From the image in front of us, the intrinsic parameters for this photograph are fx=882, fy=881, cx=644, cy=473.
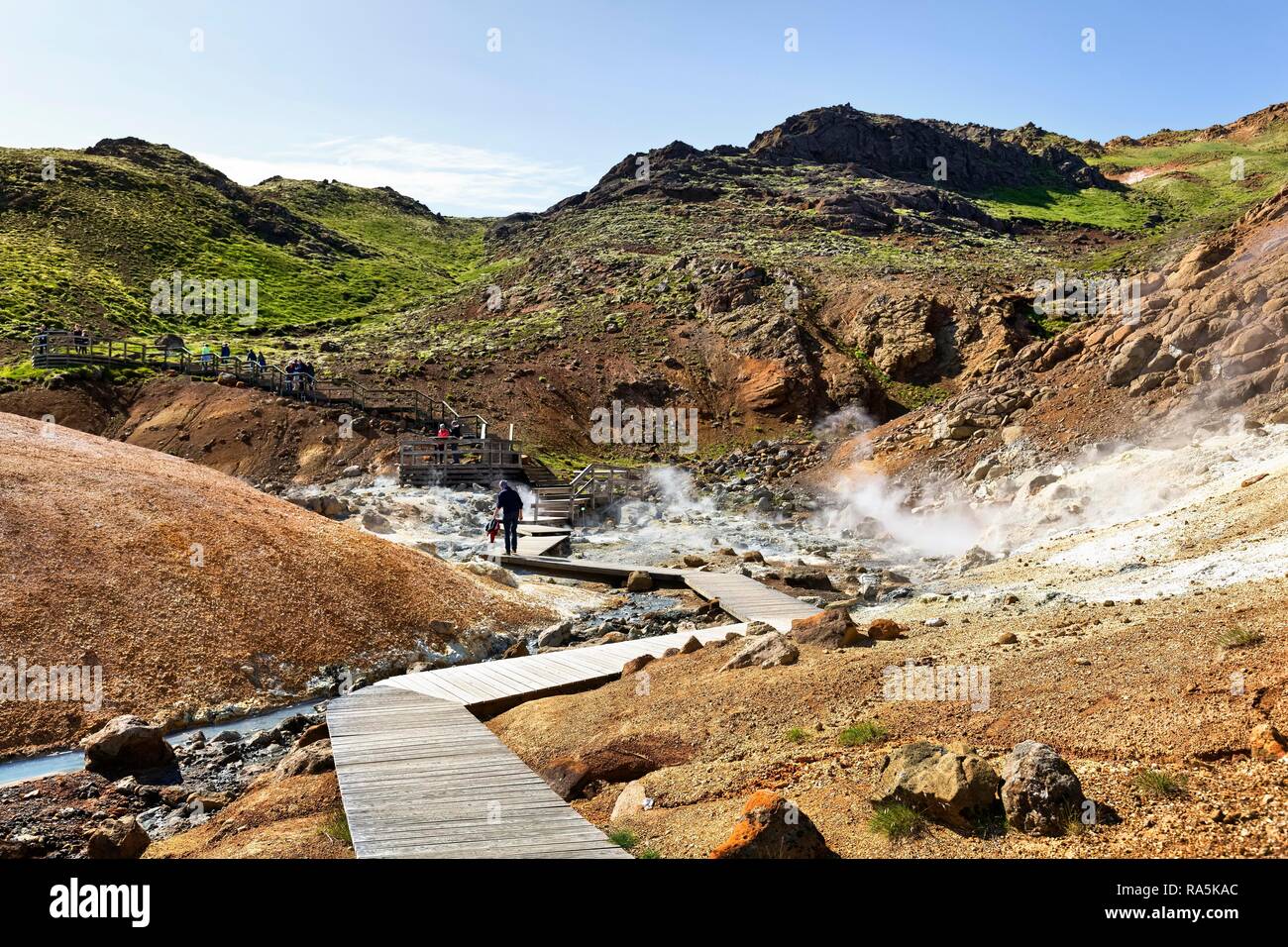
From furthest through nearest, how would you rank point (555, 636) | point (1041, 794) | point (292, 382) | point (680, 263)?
point (680, 263) < point (292, 382) < point (555, 636) < point (1041, 794)

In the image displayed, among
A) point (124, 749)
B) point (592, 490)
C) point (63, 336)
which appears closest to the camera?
point (124, 749)

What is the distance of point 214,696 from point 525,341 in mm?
39081

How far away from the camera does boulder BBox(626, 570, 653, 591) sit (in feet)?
66.8

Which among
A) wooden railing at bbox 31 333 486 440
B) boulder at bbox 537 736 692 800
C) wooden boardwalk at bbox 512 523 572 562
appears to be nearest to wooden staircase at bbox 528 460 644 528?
wooden boardwalk at bbox 512 523 572 562

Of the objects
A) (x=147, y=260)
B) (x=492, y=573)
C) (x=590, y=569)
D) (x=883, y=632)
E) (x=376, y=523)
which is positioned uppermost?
(x=147, y=260)

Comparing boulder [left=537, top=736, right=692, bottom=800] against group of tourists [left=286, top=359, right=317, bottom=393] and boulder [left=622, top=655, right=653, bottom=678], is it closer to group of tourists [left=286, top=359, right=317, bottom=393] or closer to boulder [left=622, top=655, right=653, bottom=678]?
boulder [left=622, top=655, right=653, bottom=678]

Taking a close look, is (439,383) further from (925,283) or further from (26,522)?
(26,522)

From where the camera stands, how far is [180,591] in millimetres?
13086

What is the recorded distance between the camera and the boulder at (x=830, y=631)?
35.6 ft

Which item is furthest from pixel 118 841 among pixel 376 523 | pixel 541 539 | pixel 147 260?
pixel 147 260

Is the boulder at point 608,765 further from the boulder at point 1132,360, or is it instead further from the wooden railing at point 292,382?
the wooden railing at point 292,382

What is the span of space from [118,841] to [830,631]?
7741 mm

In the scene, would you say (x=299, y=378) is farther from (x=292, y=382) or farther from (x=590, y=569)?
(x=590, y=569)

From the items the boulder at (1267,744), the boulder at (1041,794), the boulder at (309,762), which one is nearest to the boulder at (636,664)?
the boulder at (309,762)
